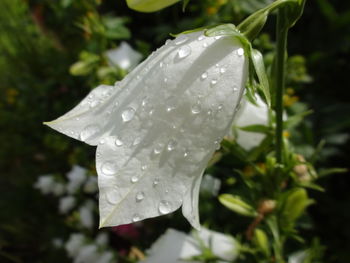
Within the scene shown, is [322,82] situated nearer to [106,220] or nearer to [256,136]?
[256,136]

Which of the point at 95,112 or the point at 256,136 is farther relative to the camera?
the point at 256,136

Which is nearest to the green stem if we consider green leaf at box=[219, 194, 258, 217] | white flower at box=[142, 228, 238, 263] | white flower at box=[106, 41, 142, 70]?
green leaf at box=[219, 194, 258, 217]

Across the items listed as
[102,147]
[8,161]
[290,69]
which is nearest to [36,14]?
[8,161]

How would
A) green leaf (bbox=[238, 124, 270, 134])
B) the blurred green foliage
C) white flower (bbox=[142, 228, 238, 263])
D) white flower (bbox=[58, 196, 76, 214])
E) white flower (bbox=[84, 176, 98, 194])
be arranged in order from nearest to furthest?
green leaf (bbox=[238, 124, 270, 134])
white flower (bbox=[142, 228, 238, 263])
the blurred green foliage
white flower (bbox=[84, 176, 98, 194])
white flower (bbox=[58, 196, 76, 214])

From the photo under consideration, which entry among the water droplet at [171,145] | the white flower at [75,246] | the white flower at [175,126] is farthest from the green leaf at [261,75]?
the white flower at [75,246]

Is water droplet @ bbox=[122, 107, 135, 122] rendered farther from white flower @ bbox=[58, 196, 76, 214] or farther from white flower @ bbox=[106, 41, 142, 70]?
white flower @ bbox=[58, 196, 76, 214]

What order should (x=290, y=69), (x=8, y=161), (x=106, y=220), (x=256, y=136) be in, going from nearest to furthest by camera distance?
(x=106, y=220)
(x=256, y=136)
(x=290, y=69)
(x=8, y=161)
